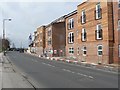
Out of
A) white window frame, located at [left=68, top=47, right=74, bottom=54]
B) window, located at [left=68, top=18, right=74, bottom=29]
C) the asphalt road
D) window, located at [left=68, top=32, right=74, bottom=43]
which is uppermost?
window, located at [left=68, top=18, right=74, bottom=29]

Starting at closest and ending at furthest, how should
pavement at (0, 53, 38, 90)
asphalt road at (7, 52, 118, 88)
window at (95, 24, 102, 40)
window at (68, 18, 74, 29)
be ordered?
pavement at (0, 53, 38, 90) → asphalt road at (7, 52, 118, 88) → window at (95, 24, 102, 40) → window at (68, 18, 74, 29)

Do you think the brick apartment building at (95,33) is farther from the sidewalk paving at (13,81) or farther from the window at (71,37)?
the sidewalk paving at (13,81)

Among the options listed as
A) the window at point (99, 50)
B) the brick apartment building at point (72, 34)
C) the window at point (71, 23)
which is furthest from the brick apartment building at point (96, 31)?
the window at point (71, 23)

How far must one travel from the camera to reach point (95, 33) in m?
46.7

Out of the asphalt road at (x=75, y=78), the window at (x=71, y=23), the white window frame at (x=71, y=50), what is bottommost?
the asphalt road at (x=75, y=78)

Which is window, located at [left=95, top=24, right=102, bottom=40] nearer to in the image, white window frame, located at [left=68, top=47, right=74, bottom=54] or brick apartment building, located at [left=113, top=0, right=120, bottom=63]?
brick apartment building, located at [left=113, top=0, right=120, bottom=63]

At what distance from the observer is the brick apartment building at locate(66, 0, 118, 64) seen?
42.1 m

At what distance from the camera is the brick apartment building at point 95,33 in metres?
42.1

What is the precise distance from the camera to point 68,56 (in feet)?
207

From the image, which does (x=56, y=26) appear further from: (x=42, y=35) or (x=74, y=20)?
(x=74, y=20)

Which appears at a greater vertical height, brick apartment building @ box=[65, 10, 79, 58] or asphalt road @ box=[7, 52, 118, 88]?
brick apartment building @ box=[65, 10, 79, 58]

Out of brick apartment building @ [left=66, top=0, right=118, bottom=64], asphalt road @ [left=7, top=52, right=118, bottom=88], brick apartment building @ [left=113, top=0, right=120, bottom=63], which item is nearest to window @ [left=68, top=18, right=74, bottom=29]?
brick apartment building @ [left=66, top=0, right=118, bottom=64]

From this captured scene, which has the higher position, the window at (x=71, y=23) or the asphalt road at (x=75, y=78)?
the window at (x=71, y=23)

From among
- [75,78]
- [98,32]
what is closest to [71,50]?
[98,32]
